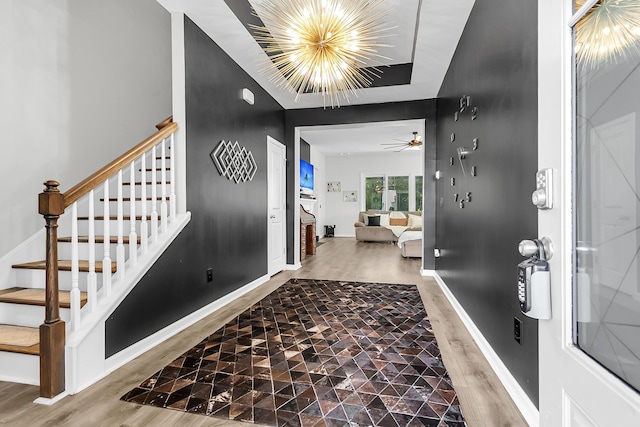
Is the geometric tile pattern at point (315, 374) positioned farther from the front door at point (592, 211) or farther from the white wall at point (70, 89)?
the white wall at point (70, 89)

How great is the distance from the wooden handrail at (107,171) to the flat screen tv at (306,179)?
4764 mm

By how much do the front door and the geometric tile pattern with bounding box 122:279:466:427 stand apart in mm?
890

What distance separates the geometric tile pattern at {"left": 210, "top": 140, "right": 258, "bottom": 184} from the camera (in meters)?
3.26

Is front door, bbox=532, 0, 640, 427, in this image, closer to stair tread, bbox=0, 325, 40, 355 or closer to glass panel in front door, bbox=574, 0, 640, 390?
glass panel in front door, bbox=574, 0, 640, 390

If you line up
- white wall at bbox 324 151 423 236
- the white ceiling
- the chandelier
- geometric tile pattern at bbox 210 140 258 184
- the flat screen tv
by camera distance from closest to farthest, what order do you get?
the chandelier → the white ceiling → geometric tile pattern at bbox 210 140 258 184 → the flat screen tv → white wall at bbox 324 151 423 236

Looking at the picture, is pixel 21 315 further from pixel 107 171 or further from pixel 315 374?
pixel 315 374

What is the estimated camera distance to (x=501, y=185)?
1.93 metres

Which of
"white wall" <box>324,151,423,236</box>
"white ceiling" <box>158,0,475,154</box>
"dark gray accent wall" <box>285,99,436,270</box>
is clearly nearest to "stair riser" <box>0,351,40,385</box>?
"white ceiling" <box>158,0,475,154</box>

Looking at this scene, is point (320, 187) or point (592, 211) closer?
point (592, 211)

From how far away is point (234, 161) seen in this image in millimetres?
3545

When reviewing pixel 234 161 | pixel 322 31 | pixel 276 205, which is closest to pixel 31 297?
pixel 234 161

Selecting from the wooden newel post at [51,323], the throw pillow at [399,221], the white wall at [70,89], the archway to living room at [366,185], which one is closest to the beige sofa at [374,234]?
the archway to living room at [366,185]

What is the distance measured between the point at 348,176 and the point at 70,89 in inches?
349

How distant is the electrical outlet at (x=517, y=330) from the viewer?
164cm
